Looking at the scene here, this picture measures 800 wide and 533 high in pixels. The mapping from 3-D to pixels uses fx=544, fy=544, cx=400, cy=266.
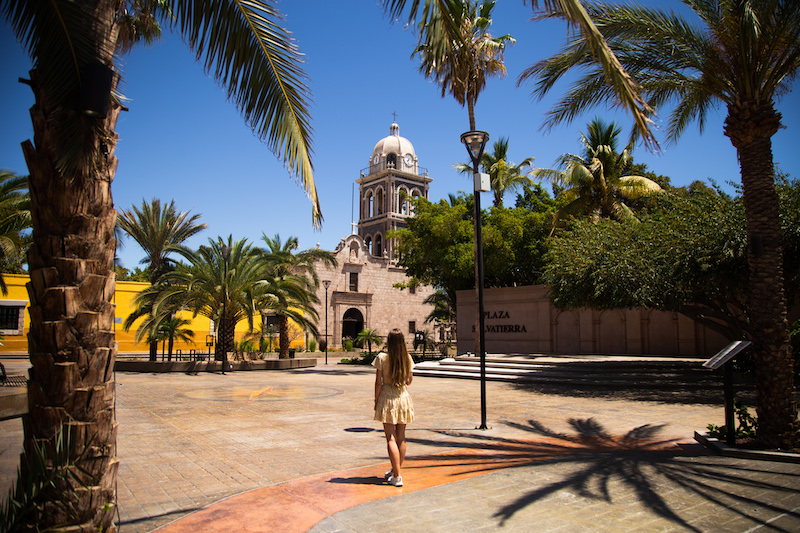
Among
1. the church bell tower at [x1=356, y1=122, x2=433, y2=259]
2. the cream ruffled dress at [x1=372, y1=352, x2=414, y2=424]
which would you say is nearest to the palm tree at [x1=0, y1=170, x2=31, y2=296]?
the cream ruffled dress at [x1=372, y1=352, x2=414, y2=424]

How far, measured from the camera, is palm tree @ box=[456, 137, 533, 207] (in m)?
29.3

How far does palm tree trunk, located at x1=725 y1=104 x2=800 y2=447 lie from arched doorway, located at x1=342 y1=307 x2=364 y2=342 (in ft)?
137

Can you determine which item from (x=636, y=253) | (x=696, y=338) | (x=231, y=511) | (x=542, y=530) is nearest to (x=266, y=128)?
(x=231, y=511)

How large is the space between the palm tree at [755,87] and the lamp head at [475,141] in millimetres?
1932

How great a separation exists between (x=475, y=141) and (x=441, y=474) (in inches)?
243

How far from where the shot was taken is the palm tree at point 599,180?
22.9 m

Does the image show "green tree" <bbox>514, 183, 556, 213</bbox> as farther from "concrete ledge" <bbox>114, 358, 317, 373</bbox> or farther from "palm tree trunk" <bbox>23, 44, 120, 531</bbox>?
"palm tree trunk" <bbox>23, 44, 120, 531</bbox>

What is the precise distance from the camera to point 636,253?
15.9 m

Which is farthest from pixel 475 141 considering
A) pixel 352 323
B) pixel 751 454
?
pixel 352 323

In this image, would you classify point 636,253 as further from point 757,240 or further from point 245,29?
point 245,29

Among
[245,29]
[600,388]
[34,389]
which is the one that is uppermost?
[245,29]

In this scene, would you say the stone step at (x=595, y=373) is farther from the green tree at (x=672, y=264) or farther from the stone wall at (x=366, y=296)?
the stone wall at (x=366, y=296)

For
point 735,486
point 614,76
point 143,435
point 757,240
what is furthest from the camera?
point 143,435

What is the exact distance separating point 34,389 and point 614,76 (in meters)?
3.86
